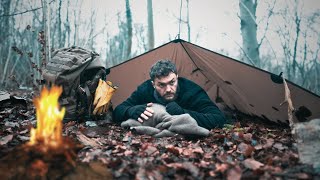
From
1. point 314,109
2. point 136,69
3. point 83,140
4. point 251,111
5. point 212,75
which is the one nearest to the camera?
point 83,140

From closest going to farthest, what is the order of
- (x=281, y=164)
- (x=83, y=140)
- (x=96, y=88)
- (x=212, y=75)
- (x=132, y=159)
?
1. (x=281, y=164)
2. (x=132, y=159)
3. (x=83, y=140)
4. (x=96, y=88)
5. (x=212, y=75)

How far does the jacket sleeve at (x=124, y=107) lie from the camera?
4.29 metres

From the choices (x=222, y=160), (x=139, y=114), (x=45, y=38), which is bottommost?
(x=222, y=160)

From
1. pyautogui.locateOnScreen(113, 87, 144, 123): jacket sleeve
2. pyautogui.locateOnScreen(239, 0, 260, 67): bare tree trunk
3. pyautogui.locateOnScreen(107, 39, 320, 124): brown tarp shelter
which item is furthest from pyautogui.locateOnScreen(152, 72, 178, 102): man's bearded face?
pyautogui.locateOnScreen(239, 0, 260, 67): bare tree trunk

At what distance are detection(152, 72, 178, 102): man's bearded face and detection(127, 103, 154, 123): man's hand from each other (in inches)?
12.3

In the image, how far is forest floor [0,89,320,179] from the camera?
82.0 inches

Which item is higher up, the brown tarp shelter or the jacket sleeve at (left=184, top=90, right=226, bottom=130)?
the brown tarp shelter

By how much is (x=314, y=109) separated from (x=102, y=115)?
323cm

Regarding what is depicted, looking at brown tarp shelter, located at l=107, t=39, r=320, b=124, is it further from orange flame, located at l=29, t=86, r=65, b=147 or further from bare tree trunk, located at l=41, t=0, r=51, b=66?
orange flame, located at l=29, t=86, r=65, b=147

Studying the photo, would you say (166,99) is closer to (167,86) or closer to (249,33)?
(167,86)

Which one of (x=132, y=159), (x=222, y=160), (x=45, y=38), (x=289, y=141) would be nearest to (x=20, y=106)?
(x=45, y=38)

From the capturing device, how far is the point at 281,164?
7.43 feet

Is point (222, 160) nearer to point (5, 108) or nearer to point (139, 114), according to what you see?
point (139, 114)

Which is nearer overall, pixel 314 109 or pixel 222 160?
pixel 222 160
